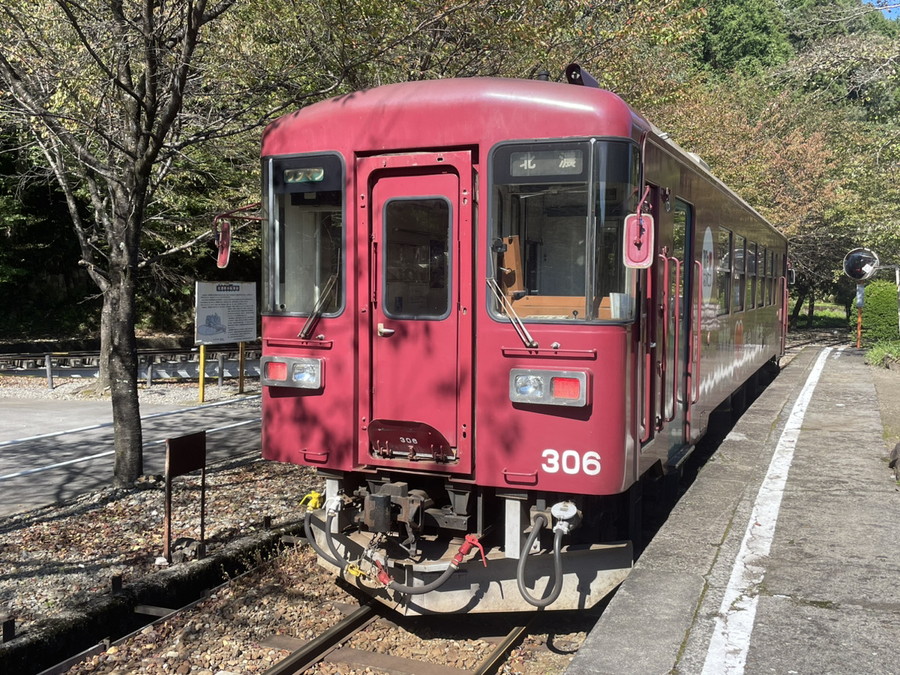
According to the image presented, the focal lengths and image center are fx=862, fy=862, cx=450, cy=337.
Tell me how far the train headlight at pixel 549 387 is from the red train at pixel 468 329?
0.01 meters

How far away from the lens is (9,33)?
8.21m

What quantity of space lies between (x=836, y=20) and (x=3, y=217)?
18878 mm

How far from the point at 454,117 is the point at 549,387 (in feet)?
5.52

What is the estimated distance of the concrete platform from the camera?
399cm

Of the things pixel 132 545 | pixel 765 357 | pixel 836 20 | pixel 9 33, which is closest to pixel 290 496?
pixel 132 545

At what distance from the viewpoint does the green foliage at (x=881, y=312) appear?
89.1ft

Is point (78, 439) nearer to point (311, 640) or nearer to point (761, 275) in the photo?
point (311, 640)

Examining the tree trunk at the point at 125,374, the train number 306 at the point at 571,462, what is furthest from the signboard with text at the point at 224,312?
the train number 306 at the point at 571,462

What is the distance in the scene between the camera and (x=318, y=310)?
548 cm

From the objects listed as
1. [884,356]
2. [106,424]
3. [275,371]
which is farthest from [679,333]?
[884,356]

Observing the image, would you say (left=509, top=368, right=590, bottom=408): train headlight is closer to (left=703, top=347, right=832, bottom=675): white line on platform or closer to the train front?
the train front

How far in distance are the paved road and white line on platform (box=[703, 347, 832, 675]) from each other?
19.9ft

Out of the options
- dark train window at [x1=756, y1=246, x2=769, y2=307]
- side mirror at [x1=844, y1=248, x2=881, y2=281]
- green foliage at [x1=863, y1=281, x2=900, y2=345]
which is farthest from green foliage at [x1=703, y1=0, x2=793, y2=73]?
dark train window at [x1=756, y1=246, x2=769, y2=307]

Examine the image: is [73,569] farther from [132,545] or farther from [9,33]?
[9,33]
